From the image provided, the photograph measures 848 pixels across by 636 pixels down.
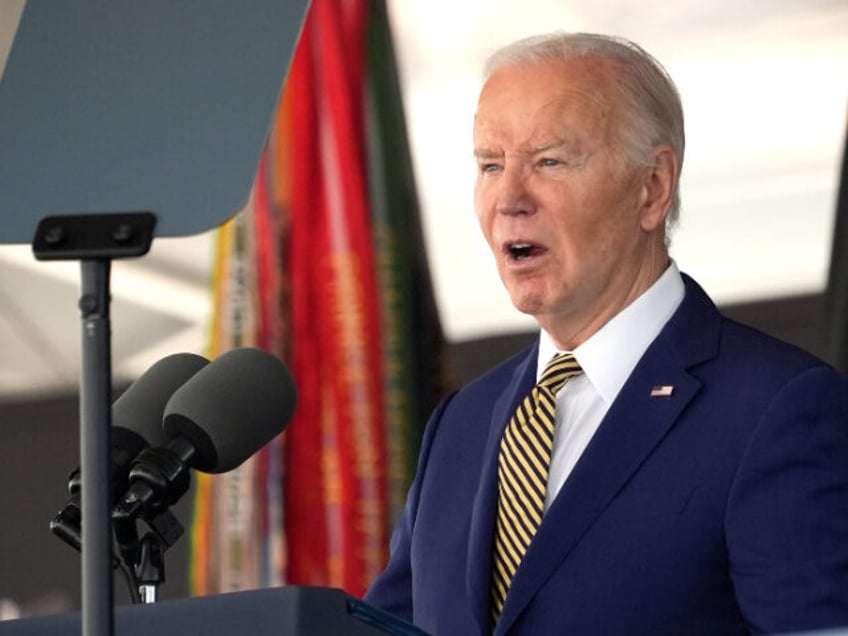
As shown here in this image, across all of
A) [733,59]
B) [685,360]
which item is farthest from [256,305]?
[685,360]

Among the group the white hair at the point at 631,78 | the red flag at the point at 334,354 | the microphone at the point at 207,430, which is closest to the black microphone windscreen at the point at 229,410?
the microphone at the point at 207,430

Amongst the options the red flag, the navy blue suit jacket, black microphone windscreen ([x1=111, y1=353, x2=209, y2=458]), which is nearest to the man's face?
the navy blue suit jacket

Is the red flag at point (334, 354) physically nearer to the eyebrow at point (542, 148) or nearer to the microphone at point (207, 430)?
the eyebrow at point (542, 148)

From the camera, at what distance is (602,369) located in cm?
215

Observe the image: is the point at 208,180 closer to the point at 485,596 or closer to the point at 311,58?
the point at 485,596

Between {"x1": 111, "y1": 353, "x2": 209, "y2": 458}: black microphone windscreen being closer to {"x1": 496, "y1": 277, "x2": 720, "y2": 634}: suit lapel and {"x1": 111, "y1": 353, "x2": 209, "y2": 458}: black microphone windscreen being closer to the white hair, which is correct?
{"x1": 496, "y1": 277, "x2": 720, "y2": 634}: suit lapel

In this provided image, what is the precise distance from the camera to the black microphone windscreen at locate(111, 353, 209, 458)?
1.71 m

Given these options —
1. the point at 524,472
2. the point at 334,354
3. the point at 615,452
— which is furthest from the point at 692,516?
the point at 334,354

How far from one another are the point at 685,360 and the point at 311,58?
1.98 meters

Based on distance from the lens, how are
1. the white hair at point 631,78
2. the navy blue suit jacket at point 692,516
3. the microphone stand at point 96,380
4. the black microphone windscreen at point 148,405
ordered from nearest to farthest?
the microphone stand at point 96,380
the black microphone windscreen at point 148,405
the navy blue suit jacket at point 692,516
the white hair at point 631,78

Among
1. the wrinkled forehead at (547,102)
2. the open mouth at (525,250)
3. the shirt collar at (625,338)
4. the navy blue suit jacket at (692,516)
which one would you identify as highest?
the wrinkled forehead at (547,102)

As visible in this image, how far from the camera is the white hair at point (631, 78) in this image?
7.33 ft

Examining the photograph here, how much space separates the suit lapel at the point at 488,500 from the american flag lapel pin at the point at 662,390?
236 millimetres

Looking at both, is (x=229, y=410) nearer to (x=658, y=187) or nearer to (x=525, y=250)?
(x=525, y=250)
